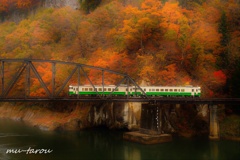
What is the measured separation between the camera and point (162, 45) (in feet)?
204

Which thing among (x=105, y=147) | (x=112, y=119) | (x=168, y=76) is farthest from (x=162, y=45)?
(x=105, y=147)

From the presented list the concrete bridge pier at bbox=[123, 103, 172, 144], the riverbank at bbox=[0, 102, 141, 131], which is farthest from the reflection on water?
the riverbank at bbox=[0, 102, 141, 131]

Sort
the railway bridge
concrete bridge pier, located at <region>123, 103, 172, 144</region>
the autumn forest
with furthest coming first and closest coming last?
the autumn forest
the railway bridge
concrete bridge pier, located at <region>123, 103, 172, 144</region>

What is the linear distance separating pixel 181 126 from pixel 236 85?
11.7 m

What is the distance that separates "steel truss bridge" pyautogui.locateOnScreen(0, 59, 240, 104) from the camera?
145 feet

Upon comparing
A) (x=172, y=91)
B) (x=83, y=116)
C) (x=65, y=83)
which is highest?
(x=65, y=83)

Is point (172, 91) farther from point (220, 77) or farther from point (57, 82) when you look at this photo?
point (57, 82)

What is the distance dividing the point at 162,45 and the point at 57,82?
2292 cm

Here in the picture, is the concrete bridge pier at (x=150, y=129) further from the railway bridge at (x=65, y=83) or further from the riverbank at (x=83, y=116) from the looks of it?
the riverbank at (x=83, y=116)

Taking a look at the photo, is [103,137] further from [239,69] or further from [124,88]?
[239,69]

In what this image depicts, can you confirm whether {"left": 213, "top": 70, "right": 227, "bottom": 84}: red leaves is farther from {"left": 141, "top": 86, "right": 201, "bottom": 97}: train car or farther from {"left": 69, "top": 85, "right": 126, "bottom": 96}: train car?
{"left": 69, "top": 85, "right": 126, "bottom": 96}: train car

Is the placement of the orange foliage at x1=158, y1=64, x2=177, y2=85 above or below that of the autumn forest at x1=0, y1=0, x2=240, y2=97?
below

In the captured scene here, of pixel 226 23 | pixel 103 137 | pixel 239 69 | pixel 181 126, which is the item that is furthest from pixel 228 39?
pixel 103 137

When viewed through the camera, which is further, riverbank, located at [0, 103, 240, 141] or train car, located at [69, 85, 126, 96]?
riverbank, located at [0, 103, 240, 141]
